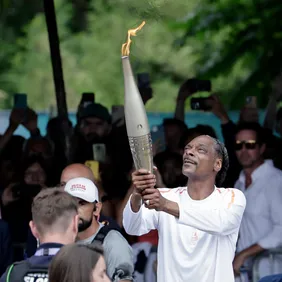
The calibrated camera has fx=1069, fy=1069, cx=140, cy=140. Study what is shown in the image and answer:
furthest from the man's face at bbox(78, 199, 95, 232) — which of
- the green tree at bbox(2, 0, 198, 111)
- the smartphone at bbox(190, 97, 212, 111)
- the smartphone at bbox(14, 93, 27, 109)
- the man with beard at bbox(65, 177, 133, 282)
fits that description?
the green tree at bbox(2, 0, 198, 111)

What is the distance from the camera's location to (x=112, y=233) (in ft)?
20.6

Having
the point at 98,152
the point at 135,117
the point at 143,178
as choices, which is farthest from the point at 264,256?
the point at 135,117

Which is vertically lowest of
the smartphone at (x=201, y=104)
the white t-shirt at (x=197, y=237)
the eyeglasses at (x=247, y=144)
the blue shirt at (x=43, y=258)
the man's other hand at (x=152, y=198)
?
the blue shirt at (x=43, y=258)

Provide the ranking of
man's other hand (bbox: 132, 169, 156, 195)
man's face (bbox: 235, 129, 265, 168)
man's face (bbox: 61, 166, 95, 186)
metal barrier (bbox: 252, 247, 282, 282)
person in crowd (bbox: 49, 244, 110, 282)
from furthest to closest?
man's face (bbox: 235, 129, 265, 168), metal barrier (bbox: 252, 247, 282, 282), man's face (bbox: 61, 166, 95, 186), man's other hand (bbox: 132, 169, 156, 195), person in crowd (bbox: 49, 244, 110, 282)

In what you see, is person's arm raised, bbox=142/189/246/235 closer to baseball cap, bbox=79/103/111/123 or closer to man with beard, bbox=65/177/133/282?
man with beard, bbox=65/177/133/282

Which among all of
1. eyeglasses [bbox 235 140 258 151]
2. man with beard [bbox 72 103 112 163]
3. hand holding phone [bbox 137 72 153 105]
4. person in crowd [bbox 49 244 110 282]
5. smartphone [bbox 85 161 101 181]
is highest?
hand holding phone [bbox 137 72 153 105]

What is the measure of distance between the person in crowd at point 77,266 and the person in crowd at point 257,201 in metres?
4.07

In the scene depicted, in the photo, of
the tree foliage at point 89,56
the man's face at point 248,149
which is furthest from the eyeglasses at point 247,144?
the tree foliage at point 89,56

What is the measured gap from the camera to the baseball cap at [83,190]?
6.48m

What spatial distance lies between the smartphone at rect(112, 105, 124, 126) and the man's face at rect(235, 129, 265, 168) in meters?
1.76

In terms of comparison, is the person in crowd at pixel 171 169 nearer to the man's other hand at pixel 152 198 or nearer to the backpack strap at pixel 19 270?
the man's other hand at pixel 152 198

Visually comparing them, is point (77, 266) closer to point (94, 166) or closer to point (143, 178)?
point (143, 178)

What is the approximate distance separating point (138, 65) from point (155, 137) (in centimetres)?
1247

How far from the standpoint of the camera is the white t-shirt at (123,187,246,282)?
5957 millimetres
